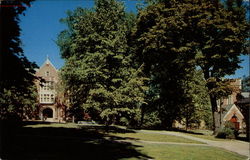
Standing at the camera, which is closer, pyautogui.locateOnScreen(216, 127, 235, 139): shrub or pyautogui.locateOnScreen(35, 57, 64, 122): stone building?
pyautogui.locateOnScreen(216, 127, 235, 139): shrub

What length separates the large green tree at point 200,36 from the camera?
23562 millimetres

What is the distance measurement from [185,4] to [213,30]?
4455mm

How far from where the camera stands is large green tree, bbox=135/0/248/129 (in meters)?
23.6

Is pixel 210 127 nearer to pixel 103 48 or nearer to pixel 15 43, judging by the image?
pixel 103 48

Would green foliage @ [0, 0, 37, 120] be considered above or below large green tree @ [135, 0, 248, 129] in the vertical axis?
below

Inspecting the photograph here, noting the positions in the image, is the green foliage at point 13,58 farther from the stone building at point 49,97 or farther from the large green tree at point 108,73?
the stone building at point 49,97

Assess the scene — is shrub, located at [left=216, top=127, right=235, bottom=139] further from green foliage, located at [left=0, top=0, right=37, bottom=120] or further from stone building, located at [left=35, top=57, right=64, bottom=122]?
stone building, located at [left=35, top=57, right=64, bottom=122]

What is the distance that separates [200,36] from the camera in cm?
2564

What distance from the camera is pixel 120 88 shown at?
68.5 ft

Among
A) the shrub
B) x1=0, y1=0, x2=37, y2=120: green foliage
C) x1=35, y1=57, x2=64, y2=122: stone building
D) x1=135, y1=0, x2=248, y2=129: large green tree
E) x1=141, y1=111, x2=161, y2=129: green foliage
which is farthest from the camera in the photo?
x1=35, y1=57, x2=64, y2=122: stone building

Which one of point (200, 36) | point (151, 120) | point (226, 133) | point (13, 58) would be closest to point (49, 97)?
point (151, 120)

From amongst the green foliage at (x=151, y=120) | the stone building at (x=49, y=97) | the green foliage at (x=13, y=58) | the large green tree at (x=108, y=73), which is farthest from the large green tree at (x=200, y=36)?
the stone building at (x=49, y=97)

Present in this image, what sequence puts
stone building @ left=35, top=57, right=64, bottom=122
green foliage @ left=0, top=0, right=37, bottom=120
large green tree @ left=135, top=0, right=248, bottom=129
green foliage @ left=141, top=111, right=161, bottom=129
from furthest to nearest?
stone building @ left=35, top=57, right=64, bottom=122 → green foliage @ left=141, top=111, right=161, bottom=129 → large green tree @ left=135, top=0, right=248, bottom=129 → green foliage @ left=0, top=0, right=37, bottom=120

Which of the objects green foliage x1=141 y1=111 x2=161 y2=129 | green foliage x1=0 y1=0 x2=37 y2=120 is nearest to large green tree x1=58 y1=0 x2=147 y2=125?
green foliage x1=0 y1=0 x2=37 y2=120
